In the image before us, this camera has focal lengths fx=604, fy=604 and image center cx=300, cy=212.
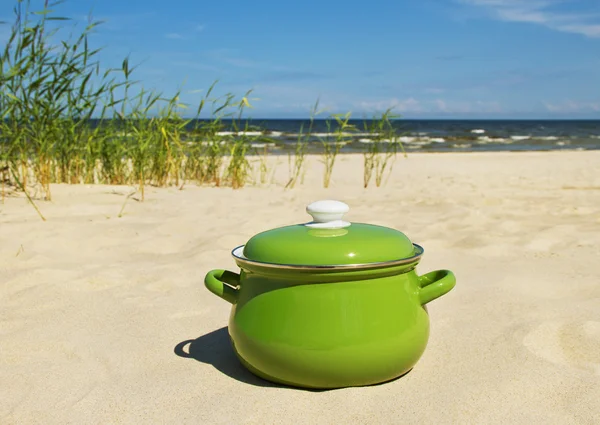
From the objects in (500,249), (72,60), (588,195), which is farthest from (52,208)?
(588,195)

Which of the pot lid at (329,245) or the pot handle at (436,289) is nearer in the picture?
the pot lid at (329,245)

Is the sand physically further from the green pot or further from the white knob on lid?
the white knob on lid

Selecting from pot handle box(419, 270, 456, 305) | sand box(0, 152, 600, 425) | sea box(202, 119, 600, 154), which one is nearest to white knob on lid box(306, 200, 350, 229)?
pot handle box(419, 270, 456, 305)

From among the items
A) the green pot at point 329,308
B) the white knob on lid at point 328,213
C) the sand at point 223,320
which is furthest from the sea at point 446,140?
the green pot at point 329,308

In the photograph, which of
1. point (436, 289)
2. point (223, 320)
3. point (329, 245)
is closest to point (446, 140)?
point (223, 320)

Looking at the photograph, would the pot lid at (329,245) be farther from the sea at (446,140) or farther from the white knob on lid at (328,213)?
the sea at (446,140)

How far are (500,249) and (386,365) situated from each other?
1.61 meters

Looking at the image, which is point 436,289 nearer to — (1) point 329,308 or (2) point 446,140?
(1) point 329,308

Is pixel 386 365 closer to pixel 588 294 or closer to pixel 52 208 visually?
pixel 588 294

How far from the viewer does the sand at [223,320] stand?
1.38 m

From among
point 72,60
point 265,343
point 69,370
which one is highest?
point 72,60

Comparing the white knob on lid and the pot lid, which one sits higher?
the white knob on lid

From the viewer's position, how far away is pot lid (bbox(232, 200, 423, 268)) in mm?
1369

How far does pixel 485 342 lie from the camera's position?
69.1 inches
